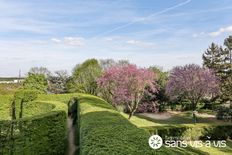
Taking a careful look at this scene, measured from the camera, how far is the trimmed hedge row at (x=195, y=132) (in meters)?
13.7

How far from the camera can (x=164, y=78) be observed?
93.0ft

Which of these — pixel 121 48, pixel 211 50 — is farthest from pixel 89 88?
pixel 211 50

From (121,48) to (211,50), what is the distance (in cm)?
1348

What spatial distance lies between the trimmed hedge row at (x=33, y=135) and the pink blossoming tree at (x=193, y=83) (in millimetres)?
13925

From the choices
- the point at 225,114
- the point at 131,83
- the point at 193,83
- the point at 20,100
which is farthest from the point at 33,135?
the point at 225,114

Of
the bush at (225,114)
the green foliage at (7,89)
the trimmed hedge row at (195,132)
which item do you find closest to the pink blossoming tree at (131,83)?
the trimmed hedge row at (195,132)

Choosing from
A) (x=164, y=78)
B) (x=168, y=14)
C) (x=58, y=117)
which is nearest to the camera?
(x=58, y=117)

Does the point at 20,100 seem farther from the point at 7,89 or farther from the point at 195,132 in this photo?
the point at 7,89

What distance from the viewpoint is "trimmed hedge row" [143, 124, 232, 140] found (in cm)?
1367

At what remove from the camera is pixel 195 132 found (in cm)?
1436

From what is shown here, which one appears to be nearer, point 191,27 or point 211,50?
point 191,27

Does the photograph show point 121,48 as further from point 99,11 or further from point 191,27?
point 99,11

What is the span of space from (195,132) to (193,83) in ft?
23.9

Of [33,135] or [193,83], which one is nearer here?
[33,135]
